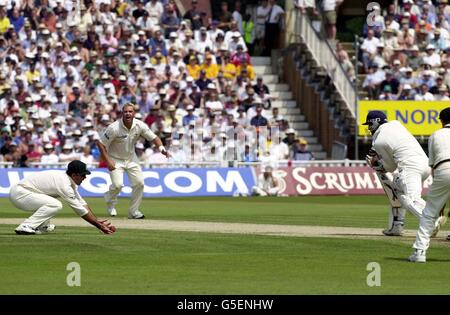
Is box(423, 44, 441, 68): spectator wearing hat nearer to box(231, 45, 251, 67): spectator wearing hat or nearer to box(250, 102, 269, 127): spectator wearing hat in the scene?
box(231, 45, 251, 67): spectator wearing hat

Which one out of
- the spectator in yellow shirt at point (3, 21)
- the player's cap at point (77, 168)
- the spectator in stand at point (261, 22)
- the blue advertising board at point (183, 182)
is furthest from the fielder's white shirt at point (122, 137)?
the spectator in stand at point (261, 22)

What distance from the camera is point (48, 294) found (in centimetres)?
1322

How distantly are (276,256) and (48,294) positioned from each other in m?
4.67

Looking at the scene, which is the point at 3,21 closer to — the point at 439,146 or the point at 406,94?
the point at 406,94

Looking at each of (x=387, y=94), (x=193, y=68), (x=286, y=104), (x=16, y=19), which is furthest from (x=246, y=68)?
(x=16, y=19)

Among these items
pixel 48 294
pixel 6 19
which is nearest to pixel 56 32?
pixel 6 19

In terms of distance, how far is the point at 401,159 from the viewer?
19172mm

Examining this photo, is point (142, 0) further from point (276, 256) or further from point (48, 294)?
point (48, 294)

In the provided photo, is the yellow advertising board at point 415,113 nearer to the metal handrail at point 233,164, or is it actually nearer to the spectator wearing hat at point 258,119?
the metal handrail at point 233,164

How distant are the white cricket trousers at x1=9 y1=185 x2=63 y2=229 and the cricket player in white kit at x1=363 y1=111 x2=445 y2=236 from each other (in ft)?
15.9

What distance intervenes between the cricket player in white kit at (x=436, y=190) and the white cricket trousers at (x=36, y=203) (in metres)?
5.87

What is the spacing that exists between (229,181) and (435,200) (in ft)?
70.4

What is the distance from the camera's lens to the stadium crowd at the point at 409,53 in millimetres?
41125
